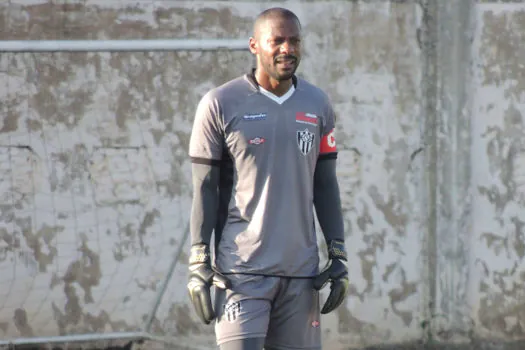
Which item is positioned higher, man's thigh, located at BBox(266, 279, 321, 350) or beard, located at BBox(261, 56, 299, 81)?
beard, located at BBox(261, 56, 299, 81)

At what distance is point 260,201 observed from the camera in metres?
4.39

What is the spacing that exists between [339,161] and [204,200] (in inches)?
121

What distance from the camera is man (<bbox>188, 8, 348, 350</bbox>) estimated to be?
438 centimetres

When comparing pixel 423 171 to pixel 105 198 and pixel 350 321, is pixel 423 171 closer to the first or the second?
pixel 350 321

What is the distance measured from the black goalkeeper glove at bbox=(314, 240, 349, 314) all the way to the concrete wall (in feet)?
9.03

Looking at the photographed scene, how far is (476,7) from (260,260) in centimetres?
369

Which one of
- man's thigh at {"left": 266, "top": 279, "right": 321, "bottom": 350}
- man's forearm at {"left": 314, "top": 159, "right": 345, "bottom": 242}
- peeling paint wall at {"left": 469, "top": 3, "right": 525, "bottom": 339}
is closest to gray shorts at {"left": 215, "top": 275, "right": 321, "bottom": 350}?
man's thigh at {"left": 266, "top": 279, "right": 321, "bottom": 350}

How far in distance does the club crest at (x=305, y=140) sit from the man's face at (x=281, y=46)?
223 mm

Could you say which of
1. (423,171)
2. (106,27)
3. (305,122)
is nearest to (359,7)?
(423,171)

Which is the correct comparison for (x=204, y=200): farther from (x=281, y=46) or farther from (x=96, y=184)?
(x=96, y=184)

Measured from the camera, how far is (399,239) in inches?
295

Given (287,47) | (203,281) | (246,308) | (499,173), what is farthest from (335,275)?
(499,173)

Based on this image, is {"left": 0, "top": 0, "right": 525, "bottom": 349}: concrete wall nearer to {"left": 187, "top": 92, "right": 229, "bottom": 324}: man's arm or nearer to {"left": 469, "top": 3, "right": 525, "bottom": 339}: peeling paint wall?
{"left": 469, "top": 3, "right": 525, "bottom": 339}: peeling paint wall

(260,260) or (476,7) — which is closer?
(260,260)
